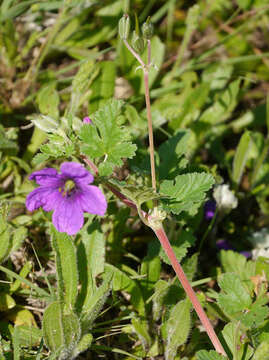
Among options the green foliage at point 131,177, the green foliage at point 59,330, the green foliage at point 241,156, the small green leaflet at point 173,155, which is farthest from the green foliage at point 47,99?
the green foliage at point 59,330

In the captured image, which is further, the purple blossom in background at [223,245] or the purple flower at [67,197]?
the purple blossom in background at [223,245]

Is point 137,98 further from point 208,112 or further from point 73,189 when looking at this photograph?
point 73,189

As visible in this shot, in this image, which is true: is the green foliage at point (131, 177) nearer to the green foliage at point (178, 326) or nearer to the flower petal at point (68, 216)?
the green foliage at point (178, 326)

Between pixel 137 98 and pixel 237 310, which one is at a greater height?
pixel 137 98

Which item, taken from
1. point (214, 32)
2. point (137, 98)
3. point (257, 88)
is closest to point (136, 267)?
point (137, 98)

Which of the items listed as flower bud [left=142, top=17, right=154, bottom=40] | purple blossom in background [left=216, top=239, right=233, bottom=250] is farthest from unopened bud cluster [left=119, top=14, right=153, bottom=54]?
purple blossom in background [left=216, top=239, right=233, bottom=250]
